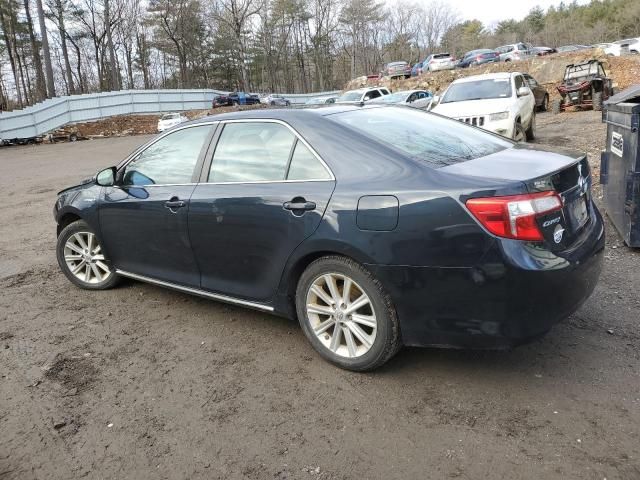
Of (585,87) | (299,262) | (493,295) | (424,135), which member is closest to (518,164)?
(424,135)

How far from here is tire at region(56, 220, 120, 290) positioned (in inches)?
192

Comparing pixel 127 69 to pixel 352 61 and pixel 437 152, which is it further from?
pixel 437 152

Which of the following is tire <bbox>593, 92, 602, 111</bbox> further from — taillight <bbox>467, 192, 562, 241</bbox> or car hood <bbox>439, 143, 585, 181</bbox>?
taillight <bbox>467, 192, 562, 241</bbox>

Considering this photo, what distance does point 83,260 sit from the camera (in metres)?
5.02

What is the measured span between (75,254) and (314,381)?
3062 mm

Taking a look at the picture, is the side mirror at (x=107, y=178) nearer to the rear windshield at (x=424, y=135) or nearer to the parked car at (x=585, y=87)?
the rear windshield at (x=424, y=135)

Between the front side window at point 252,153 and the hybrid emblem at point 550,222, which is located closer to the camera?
the hybrid emblem at point 550,222

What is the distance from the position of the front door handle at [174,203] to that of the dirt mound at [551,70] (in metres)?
23.4

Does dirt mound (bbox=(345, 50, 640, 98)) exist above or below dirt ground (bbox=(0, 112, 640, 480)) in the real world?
above

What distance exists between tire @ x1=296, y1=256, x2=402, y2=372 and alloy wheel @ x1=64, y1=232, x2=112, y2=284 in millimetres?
2396

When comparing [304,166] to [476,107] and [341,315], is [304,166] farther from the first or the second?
[476,107]

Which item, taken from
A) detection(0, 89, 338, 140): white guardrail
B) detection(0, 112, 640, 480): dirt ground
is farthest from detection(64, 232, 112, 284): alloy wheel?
detection(0, 89, 338, 140): white guardrail

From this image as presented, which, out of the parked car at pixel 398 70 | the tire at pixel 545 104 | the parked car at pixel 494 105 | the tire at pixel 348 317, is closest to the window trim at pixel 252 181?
the tire at pixel 348 317

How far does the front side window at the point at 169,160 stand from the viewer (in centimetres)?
400
